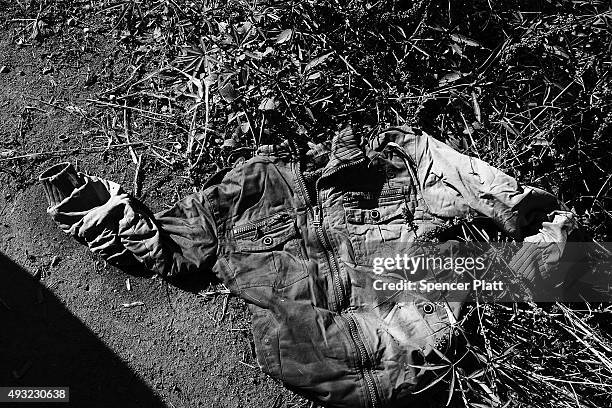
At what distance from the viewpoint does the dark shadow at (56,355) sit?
3.07m

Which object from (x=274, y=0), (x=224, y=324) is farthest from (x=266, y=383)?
(x=274, y=0)

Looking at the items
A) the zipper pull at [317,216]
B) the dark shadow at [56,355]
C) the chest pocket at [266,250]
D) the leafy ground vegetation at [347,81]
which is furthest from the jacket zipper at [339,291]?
the dark shadow at [56,355]

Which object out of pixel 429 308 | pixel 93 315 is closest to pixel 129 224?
pixel 93 315

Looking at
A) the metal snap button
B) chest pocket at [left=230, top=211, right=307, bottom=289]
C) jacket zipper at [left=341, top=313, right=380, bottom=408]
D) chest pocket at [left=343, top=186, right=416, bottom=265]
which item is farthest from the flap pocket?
the metal snap button

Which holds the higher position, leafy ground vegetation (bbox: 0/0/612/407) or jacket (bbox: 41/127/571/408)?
leafy ground vegetation (bbox: 0/0/612/407)

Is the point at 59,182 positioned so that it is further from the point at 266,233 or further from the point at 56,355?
the point at 266,233

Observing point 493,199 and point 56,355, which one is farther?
point 56,355

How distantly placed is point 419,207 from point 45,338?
1978 millimetres

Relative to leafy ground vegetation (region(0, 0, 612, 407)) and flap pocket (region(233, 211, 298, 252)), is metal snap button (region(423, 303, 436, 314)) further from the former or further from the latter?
flap pocket (region(233, 211, 298, 252))

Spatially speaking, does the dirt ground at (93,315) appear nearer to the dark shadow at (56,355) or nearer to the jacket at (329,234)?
the dark shadow at (56,355)

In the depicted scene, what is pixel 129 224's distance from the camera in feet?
9.95

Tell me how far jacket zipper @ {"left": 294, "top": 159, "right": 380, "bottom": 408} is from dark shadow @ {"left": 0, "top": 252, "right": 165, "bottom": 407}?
1.02 metres

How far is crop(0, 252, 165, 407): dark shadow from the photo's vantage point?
10.1 feet

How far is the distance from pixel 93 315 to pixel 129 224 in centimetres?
54
